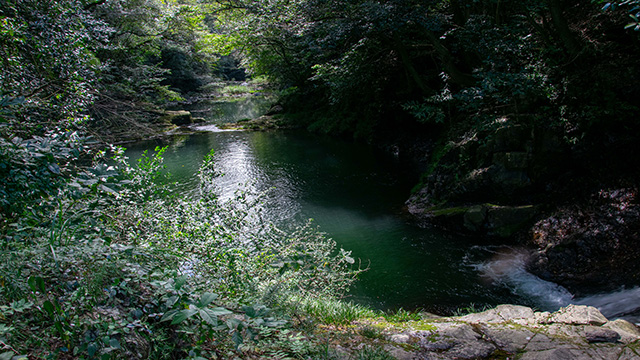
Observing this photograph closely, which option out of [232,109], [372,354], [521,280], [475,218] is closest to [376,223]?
[475,218]

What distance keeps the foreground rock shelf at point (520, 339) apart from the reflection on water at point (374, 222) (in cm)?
206

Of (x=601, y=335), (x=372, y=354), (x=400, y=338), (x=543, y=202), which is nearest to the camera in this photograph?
(x=372, y=354)

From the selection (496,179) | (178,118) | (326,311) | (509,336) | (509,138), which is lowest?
(509,336)

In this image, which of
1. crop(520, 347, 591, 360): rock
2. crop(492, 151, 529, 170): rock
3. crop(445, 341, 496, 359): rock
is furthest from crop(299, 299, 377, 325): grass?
crop(492, 151, 529, 170): rock

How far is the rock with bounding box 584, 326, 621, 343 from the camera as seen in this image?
11.2 ft

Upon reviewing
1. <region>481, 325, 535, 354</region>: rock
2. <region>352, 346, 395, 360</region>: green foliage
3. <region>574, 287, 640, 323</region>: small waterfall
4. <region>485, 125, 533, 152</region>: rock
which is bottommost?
<region>574, 287, 640, 323</region>: small waterfall

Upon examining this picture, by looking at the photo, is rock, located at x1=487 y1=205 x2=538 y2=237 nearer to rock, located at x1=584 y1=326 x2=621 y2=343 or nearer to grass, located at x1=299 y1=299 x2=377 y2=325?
rock, located at x1=584 y1=326 x2=621 y2=343

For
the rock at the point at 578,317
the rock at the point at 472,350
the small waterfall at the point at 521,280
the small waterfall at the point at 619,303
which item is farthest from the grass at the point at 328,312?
the small waterfall at the point at 619,303

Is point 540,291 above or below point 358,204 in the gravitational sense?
below

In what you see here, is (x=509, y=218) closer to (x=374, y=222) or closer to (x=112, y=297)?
(x=374, y=222)

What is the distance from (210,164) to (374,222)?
561cm

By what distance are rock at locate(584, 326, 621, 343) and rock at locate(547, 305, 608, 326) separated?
0.28 m

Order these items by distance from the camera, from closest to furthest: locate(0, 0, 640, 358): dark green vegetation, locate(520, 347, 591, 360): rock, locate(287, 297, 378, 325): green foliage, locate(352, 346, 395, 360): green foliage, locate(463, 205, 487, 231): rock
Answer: locate(0, 0, 640, 358): dark green vegetation
locate(352, 346, 395, 360): green foliage
locate(520, 347, 591, 360): rock
locate(287, 297, 378, 325): green foliage
locate(463, 205, 487, 231): rock

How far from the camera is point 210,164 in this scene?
4.78m
